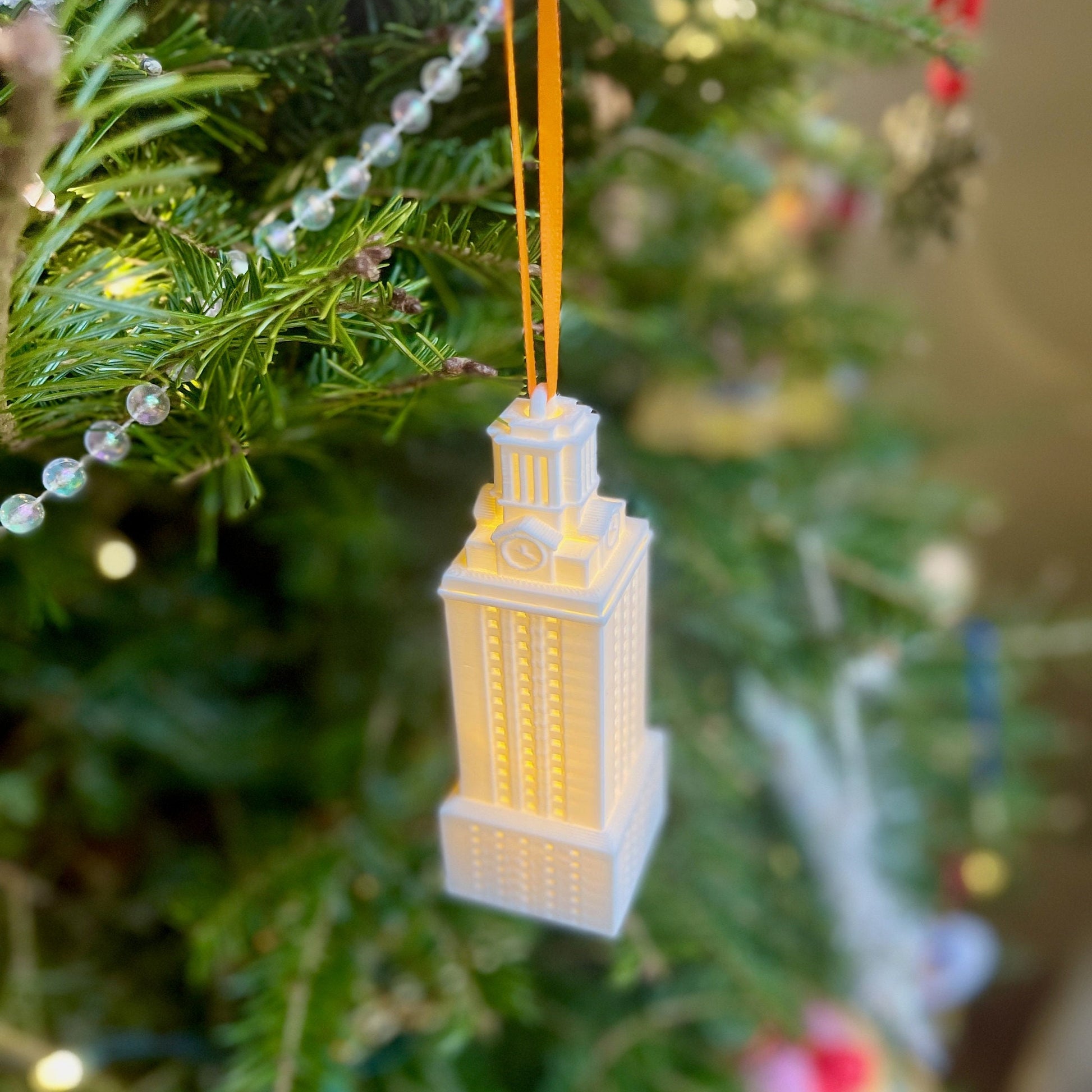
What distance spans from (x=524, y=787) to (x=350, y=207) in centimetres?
20

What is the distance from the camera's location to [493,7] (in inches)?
11.6

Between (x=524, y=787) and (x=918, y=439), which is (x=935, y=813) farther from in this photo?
(x=524, y=787)

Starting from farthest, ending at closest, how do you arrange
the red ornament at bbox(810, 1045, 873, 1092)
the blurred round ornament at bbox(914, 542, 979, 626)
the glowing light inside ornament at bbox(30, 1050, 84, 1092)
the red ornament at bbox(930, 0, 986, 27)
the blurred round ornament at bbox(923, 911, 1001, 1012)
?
the blurred round ornament at bbox(923, 911, 1001, 1012) < the red ornament at bbox(810, 1045, 873, 1092) < the blurred round ornament at bbox(914, 542, 979, 626) < the glowing light inside ornament at bbox(30, 1050, 84, 1092) < the red ornament at bbox(930, 0, 986, 27)

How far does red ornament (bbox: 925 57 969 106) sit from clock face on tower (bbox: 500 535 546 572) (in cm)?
29

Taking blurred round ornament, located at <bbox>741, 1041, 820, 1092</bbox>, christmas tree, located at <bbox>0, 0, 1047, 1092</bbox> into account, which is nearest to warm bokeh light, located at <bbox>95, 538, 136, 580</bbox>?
christmas tree, located at <bbox>0, 0, 1047, 1092</bbox>

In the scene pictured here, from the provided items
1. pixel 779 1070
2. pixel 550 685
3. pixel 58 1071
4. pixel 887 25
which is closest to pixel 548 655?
pixel 550 685

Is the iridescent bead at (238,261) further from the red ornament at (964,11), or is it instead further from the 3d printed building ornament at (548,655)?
the red ornament at (964,11)

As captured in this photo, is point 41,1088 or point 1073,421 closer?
point 41,1088

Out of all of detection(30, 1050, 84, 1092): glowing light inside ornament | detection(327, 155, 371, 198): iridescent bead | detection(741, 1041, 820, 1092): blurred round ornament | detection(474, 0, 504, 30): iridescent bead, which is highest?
detection(474, 0, 504, 30): iridescent bead

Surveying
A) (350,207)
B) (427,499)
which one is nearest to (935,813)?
(427,499)

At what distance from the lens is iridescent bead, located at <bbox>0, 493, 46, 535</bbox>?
0.24 meters

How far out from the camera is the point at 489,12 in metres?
0.30

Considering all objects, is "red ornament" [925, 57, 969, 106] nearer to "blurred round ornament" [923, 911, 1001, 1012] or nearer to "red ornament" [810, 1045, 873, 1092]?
"red ornament" [810, 1045, 873, 1092]

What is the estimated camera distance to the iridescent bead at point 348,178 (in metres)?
0.28
